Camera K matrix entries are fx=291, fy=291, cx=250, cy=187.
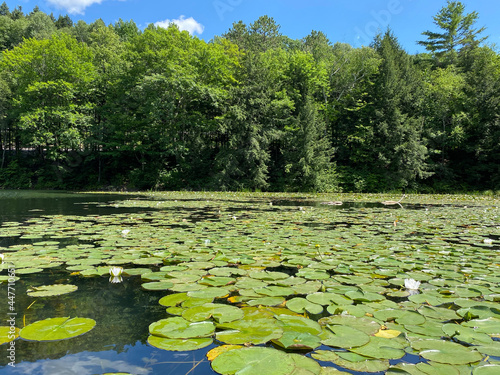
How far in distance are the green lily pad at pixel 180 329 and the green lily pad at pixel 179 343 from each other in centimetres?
2

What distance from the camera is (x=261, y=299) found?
1.85 m

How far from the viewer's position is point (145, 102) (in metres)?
20.6

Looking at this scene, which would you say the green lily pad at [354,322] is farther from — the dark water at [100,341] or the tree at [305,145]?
the tree at [305,145]

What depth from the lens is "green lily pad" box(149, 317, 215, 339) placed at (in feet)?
4.47

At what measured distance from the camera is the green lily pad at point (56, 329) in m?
1.33

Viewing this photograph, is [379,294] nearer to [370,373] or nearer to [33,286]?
[370,373]

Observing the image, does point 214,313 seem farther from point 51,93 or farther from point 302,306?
point 51,93

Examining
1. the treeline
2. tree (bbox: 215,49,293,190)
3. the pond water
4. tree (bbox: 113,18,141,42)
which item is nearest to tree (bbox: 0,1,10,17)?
tree (bbox: 113,18,141,42)

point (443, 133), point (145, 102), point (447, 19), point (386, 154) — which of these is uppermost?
point (447, 19)

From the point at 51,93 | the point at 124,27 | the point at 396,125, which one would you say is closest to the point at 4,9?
the point at 124,27

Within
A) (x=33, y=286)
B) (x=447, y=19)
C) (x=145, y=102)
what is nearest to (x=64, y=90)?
(x=145, y=102)

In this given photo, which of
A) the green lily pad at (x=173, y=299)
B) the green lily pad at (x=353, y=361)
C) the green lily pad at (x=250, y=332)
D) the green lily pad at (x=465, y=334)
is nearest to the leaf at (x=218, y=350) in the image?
the green lily pad at (x=250, y=332)

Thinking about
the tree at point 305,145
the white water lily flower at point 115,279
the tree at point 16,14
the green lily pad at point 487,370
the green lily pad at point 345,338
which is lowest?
the white water lily flower at point 115,279

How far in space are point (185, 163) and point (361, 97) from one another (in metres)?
14.4
